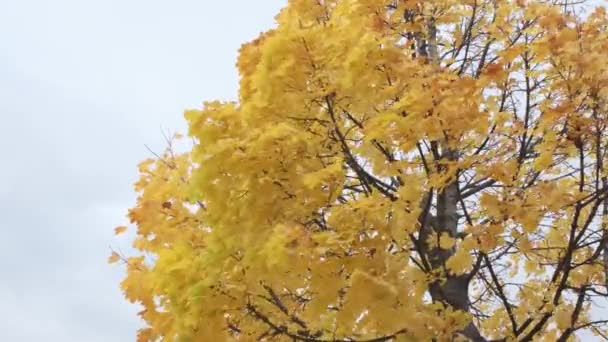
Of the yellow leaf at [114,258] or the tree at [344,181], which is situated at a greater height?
the yellow leaf at [114,258]

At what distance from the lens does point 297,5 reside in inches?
221

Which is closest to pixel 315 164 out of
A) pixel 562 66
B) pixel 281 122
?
pixel 281 122

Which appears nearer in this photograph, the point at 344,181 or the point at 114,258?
the point at 344,181

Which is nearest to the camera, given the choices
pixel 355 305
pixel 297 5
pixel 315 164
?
pixel 355 305

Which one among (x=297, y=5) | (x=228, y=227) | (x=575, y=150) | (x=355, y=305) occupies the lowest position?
(x=355, y=305)

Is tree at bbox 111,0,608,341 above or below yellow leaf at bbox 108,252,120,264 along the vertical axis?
below

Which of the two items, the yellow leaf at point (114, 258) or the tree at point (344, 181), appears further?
the yellow leaf at point (114, 258)

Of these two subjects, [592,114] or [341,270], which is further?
[592,114]

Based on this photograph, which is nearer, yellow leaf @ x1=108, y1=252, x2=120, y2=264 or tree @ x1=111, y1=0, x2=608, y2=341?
tree @ x1=111, y1=0, x2=608, y2=341

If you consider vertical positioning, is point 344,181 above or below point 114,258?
below

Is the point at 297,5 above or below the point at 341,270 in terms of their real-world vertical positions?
above

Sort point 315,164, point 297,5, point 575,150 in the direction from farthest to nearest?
1. point 297,5
2. point 575,150
3. point 315,164

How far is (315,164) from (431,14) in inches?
96.9

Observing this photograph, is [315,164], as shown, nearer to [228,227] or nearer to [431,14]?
[228,227]
